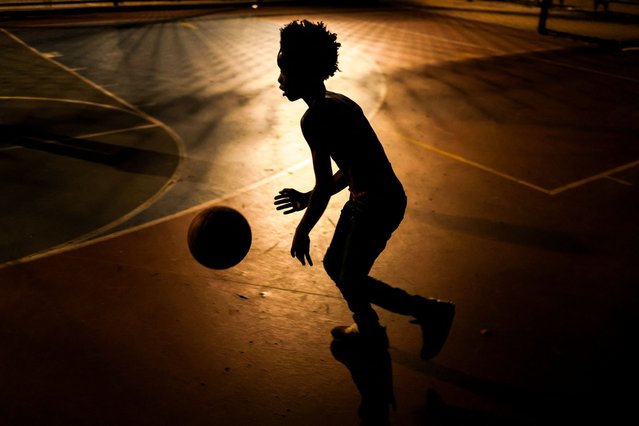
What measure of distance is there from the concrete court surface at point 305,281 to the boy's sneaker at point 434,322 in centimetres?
19

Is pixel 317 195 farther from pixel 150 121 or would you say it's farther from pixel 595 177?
pixel 150 121

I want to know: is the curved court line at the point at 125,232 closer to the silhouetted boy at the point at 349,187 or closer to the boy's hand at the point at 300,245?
the silhouetted boy at the point at 349,187

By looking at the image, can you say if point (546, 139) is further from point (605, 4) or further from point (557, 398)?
point (605, 4)

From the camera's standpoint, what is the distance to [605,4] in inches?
1016

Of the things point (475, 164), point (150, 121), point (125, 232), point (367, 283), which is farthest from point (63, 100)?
point (367, 283)

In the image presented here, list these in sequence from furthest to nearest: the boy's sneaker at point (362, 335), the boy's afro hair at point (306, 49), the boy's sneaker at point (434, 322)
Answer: the boy's sneaker at point (362, 335)
the boy's sneaker at point (434, 322)
the boy's afro hair at point (306, 49)

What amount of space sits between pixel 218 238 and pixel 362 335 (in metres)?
1.33

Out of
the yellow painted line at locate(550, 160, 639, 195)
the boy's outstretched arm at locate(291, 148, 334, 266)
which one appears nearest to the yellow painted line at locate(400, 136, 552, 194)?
the yellow painted line at locate(550, 160, 639, 195)

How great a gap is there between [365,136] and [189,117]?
22.6 feet

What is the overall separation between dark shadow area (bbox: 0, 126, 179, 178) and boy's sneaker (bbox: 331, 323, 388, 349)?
153 inches

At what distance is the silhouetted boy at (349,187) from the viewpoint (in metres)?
3.07

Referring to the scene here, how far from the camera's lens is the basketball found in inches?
158

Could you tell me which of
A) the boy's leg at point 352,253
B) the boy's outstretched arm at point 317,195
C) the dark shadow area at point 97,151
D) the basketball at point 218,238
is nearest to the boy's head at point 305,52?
the boy's outstretched arm at point 317,195

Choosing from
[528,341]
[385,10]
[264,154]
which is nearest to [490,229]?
[528,341]
